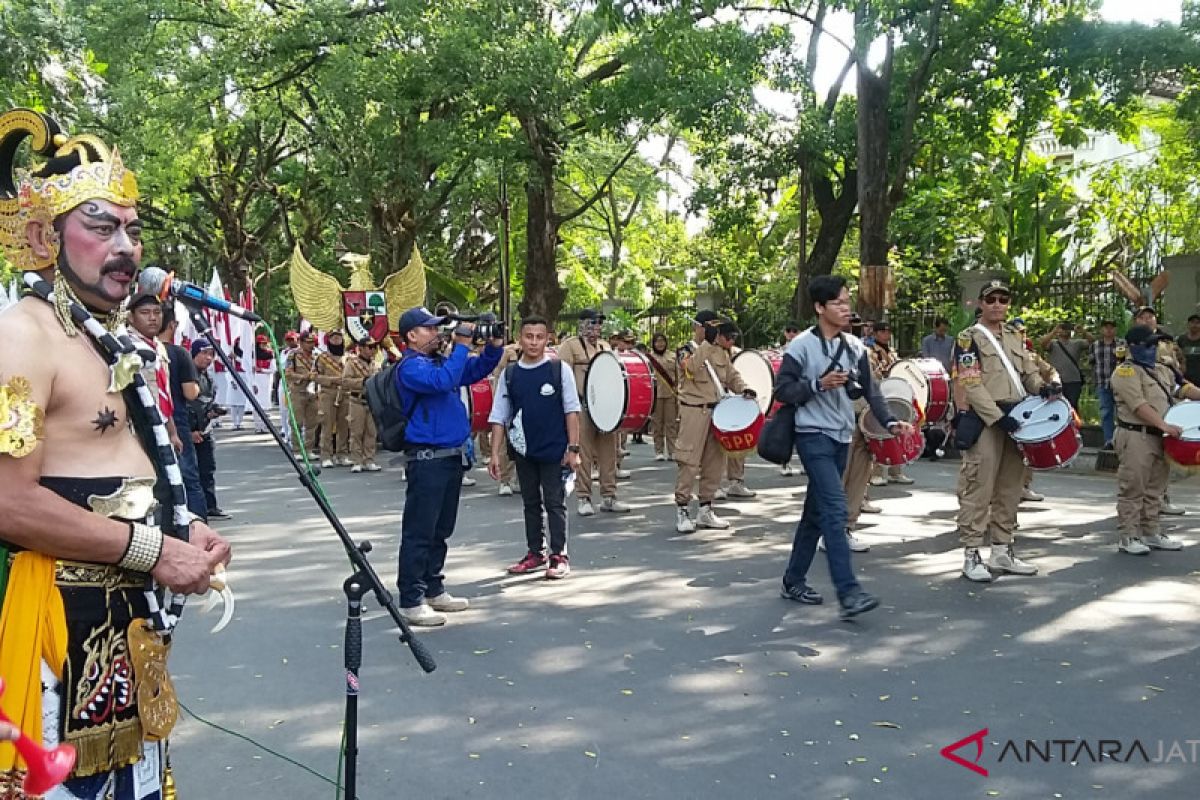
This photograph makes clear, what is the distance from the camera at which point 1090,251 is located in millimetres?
20703

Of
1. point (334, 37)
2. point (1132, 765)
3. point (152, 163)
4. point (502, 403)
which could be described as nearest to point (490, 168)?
point (334, 37)

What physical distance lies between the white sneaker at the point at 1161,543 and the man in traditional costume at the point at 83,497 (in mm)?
7748

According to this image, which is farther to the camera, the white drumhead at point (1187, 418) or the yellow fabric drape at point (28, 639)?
the white drumhead at point (1187, 418)

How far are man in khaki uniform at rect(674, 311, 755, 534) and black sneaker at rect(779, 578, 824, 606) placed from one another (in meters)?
2.57

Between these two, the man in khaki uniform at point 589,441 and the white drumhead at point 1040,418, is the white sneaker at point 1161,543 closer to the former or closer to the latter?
the white drumhead at point 1040,418

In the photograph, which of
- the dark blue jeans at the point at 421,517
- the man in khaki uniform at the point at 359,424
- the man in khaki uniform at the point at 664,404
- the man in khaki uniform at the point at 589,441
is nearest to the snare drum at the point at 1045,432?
the dark blue jeans at the point at 421,517

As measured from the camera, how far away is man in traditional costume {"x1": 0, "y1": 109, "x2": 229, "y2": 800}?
2250 mm

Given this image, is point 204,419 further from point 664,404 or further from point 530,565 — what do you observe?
point 664,404

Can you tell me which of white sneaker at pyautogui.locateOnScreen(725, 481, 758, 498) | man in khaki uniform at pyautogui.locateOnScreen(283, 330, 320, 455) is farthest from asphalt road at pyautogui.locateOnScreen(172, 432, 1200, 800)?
man in khaki uniform at pyautogui.locateOnScreen(283, 330, 320, 455)

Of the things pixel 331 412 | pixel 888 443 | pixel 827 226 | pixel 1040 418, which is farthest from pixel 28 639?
pixel 827 226

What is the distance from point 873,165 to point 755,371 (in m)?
5.94

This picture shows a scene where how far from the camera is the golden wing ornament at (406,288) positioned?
1894cm

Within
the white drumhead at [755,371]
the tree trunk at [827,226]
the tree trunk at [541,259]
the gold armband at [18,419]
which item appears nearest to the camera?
the gold armband at [18,419]

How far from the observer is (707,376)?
400 inches
